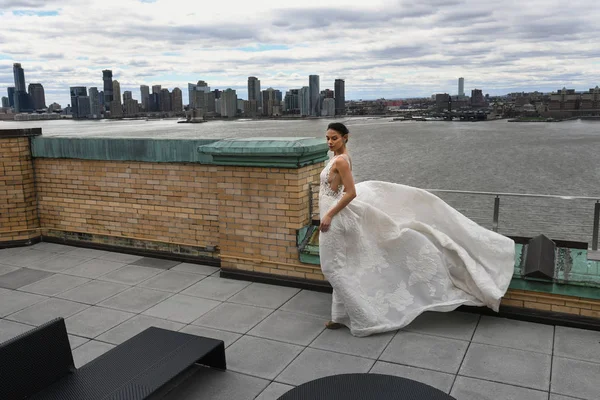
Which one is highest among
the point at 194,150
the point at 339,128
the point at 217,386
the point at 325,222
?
the point at 339,128

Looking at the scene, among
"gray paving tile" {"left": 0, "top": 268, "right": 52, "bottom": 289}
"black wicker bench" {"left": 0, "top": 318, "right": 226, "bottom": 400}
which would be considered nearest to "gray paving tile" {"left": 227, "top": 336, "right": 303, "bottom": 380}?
"black wicker bench" {"left": 0, "top": 318, "right": 226, "bottom": 400}

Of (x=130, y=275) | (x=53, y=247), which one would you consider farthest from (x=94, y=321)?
(x=53, y=247)

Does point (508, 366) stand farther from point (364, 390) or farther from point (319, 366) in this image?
point (364, 390)

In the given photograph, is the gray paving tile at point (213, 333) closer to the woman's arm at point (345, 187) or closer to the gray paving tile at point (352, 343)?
the gray paving tile at point (352, 343)

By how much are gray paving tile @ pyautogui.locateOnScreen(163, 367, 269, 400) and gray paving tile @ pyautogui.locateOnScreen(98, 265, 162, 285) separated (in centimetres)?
264

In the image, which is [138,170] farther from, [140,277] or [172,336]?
[172,336]

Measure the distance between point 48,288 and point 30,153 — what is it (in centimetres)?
289

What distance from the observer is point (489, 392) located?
4.18 m

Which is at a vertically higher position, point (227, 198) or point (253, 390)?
point (227, 198)

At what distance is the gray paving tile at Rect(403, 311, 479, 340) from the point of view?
5223 mm

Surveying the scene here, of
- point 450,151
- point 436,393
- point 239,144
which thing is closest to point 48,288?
point 239,144

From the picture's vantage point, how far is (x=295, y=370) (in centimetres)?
459

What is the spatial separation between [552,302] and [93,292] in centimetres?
492

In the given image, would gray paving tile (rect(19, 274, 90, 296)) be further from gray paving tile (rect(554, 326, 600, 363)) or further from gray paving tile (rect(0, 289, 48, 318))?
gray paving tile (rect(554, 326, 600, 363))
